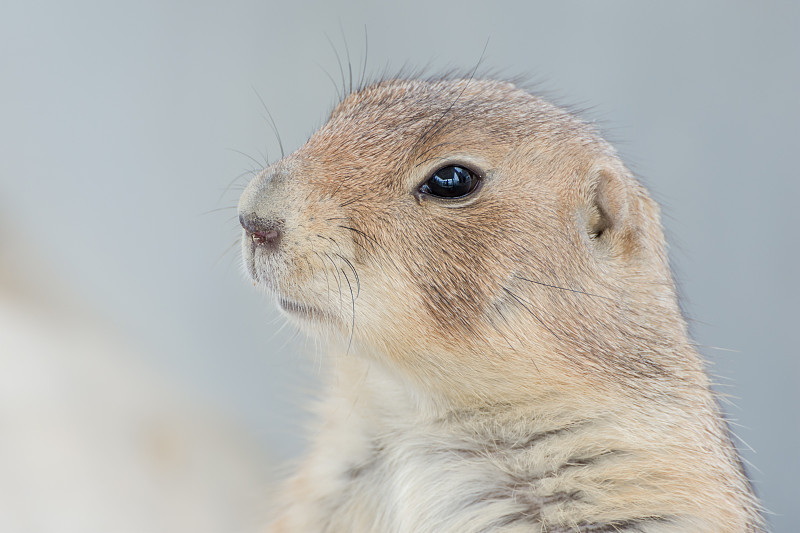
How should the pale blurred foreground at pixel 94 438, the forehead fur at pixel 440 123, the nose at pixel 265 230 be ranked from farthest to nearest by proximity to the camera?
the pale blurred foreground at pixel 94 438, the forehead fur at pixel 440 123, the nose at pixel 265 230

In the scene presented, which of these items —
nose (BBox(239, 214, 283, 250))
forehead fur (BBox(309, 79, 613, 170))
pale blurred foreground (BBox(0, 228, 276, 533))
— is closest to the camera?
nose (BBox(239, 214, 283, 250))

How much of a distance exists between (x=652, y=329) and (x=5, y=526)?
193 cm

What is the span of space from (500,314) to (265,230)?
487 mm

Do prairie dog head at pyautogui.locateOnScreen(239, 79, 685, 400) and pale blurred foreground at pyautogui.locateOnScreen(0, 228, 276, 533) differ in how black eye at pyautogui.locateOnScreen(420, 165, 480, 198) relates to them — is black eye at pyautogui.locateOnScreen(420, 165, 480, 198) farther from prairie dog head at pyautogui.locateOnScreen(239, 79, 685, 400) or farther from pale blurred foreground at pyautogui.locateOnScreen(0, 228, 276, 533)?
pale blurred foreground at pyautogui.locateOnScreen(0, 228, 276, 533)

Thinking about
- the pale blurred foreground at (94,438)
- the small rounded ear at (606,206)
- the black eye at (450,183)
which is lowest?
the pale blurred foreground at (94,438)

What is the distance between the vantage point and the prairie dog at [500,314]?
1.46m

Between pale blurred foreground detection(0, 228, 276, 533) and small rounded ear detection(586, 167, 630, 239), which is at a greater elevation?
small rounded ear detection(586, 167, 630, 239)

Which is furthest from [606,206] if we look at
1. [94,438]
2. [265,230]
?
[94,438]

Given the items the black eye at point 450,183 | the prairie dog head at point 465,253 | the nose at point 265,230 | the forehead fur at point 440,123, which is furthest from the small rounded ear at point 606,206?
the nose at point 265,230

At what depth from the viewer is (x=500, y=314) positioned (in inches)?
58.3

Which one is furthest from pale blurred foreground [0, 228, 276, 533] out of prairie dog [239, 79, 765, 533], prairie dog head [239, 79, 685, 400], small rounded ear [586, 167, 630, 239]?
small rounded ear [586, 167, 630, 239]

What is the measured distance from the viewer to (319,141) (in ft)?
5.53

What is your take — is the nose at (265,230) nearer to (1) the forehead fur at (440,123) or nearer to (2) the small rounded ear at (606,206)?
(1) the forehead fur at (440,123)

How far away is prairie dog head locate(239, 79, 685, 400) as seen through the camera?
1.45 m
